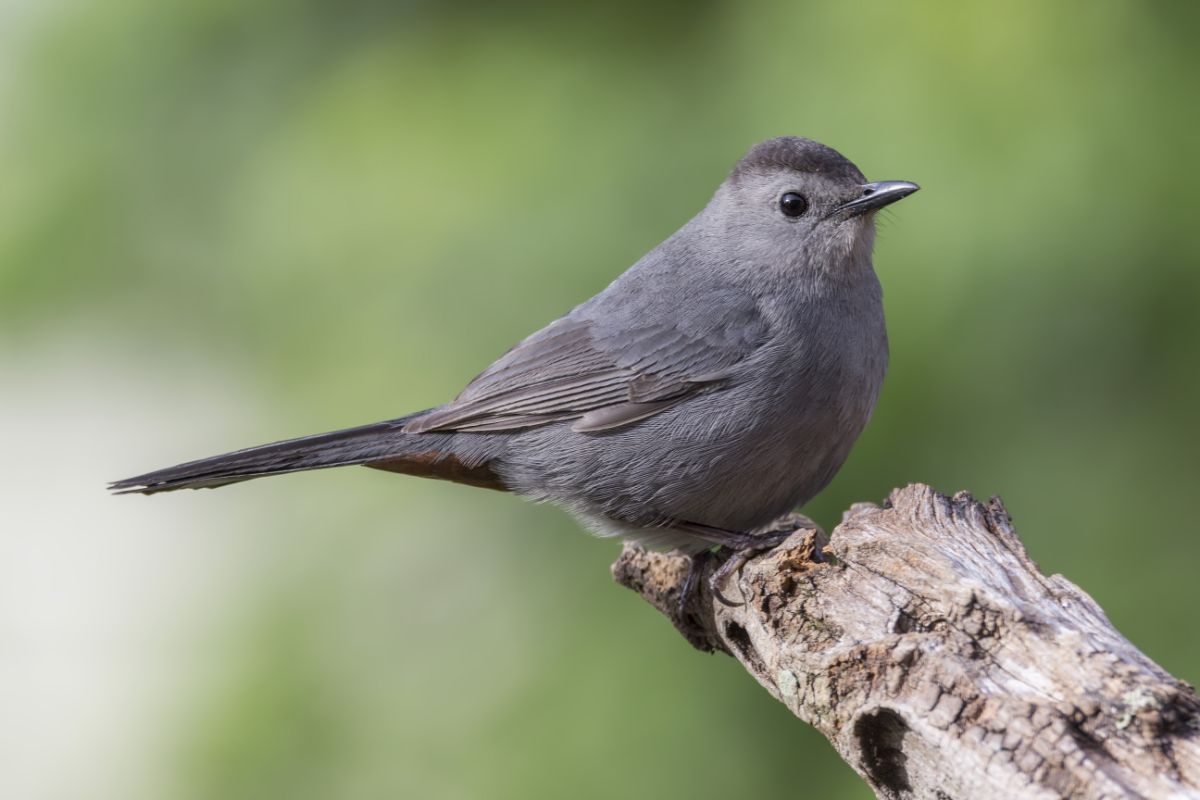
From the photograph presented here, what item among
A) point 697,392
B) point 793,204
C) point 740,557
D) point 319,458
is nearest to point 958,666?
point 740,557

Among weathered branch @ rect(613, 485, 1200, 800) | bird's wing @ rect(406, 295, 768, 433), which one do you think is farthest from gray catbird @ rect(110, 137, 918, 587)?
weathered branch @ rect(613, 485, 1200, 800)

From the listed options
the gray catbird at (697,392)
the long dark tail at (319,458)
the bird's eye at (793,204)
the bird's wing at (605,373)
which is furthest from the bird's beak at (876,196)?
the long dark tail at (319,458)

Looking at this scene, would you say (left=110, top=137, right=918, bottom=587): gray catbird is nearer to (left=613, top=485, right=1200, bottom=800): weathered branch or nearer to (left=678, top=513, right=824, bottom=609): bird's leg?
(left=678, top=513, right=824, bottom=609): bird's leg

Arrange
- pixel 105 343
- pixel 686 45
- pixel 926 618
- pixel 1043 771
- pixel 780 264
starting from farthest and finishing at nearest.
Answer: pixel 105 343 → pixel 686 45 → pixel 780 264 → pixel 926 618 → pixel 1043 771

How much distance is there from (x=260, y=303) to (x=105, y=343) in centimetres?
87

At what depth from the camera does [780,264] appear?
12.6 ft

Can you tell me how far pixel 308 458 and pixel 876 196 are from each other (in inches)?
73.7

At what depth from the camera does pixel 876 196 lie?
12.0 ft

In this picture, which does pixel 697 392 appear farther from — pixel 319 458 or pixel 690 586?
pixel 319 458

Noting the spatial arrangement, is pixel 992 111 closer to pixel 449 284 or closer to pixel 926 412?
pixel 926 412

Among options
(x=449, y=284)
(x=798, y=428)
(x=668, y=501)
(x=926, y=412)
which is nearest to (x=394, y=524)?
(x=449, y=284)

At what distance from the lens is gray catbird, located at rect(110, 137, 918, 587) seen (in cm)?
355

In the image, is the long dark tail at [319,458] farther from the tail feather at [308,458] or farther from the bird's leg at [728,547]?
the bird's leg at [728,547]

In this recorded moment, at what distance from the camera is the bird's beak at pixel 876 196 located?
3.62 metres
